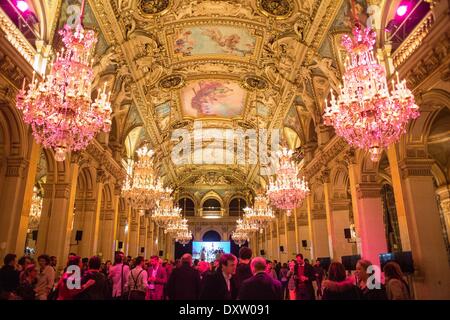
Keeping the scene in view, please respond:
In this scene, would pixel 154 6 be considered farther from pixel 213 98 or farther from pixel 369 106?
pixel 213 98

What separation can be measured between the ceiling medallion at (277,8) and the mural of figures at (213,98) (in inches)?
208

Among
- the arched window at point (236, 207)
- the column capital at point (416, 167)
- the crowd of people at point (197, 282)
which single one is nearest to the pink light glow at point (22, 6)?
the crowd of people at point (197, 282)

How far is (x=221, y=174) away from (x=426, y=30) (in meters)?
26.4

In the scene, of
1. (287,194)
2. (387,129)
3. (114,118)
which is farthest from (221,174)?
(387,129)

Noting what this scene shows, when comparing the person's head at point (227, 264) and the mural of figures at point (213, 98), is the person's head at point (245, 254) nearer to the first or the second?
the person's head at point (227, 264)

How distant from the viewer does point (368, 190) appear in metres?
11.2

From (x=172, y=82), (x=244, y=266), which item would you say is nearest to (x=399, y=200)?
(x=244, y=266)

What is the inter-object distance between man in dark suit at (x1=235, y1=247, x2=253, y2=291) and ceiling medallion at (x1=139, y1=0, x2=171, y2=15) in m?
8.42

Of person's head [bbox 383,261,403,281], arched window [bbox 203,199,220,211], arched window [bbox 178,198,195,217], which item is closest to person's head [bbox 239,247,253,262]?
person's head [bbox 383,261,403,281]

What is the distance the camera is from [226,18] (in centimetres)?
1135

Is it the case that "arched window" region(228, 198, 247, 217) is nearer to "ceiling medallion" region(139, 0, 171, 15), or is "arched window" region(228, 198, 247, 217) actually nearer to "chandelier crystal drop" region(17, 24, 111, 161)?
"ceiling medallion" region(139, 0, 171, 15)

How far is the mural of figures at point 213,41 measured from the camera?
39.8 feet

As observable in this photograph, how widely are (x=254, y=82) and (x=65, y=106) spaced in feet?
33.7

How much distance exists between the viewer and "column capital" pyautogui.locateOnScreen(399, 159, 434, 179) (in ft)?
27.9
